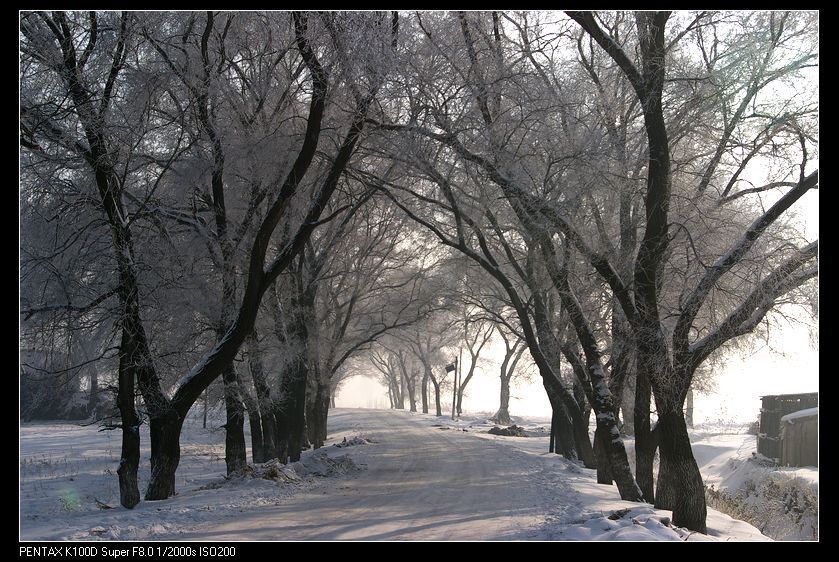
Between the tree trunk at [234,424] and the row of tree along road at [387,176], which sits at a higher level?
the row of tree along road at [387,176]

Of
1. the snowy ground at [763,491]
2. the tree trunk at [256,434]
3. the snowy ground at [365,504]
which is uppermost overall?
the tree trunk at [256,434]

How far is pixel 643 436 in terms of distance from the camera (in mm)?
14227

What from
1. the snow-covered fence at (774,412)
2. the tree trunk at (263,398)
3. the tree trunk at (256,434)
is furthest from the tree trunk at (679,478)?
the snow-covered fence at (774,412)

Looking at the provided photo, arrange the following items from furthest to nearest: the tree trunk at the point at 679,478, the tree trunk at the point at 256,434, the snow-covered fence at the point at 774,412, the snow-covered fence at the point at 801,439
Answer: the snow-covered fence at the point at 774,412
the snow-covered fence at the point at 801,439
the tree trunk at the point at 256,434
the tree trunk at the point at 679,478

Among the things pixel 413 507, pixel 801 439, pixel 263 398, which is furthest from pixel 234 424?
pixel 801 439

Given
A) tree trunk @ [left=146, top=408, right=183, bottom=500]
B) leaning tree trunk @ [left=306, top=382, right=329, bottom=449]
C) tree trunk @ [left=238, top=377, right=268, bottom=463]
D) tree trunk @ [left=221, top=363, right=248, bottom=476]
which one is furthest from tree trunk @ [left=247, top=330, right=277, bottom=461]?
leaning tree trunk @ [left=306, top=382, right=329, bottom=449]

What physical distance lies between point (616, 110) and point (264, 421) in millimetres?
12915

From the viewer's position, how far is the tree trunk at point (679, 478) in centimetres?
1145

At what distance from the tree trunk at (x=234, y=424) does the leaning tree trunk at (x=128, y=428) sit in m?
3.30

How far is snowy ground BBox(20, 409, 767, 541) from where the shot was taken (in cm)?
962

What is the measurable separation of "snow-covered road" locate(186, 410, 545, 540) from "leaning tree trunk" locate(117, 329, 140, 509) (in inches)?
116

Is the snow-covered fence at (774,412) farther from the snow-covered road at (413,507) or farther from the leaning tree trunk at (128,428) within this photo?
the leaning tree trunk at (128,428)

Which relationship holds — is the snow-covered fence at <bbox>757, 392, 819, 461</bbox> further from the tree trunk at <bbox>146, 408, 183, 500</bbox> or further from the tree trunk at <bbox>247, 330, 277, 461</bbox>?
the tree trunk at <bbox>146, 408, 183, 500</bbox>
